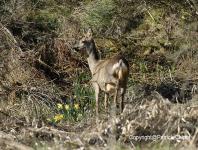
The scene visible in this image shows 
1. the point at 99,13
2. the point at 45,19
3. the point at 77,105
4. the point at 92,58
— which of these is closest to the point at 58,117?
the point at 77,105

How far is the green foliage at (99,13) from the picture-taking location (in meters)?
14.0

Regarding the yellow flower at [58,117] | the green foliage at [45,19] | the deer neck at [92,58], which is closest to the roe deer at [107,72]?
the deer neck at [92,58]

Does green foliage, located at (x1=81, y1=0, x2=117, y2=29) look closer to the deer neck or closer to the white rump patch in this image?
the deer neck

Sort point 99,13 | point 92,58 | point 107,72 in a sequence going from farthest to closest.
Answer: point 99,13 < point 92,58 < point 107,72

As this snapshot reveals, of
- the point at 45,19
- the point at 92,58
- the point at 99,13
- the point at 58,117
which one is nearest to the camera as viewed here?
the point at 58,117

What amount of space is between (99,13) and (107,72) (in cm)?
406

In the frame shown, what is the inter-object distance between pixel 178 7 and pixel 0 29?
13.0 ft

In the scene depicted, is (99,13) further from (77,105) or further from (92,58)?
(77,105)

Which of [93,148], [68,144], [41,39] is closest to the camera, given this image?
[93,148]

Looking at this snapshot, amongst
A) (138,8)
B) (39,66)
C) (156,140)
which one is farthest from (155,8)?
(156,140)

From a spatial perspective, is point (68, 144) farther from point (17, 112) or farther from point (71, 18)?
point (71, 18)

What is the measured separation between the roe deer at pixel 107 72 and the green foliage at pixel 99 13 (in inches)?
93.8

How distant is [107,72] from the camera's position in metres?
10.3

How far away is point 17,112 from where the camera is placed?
10.6 m
